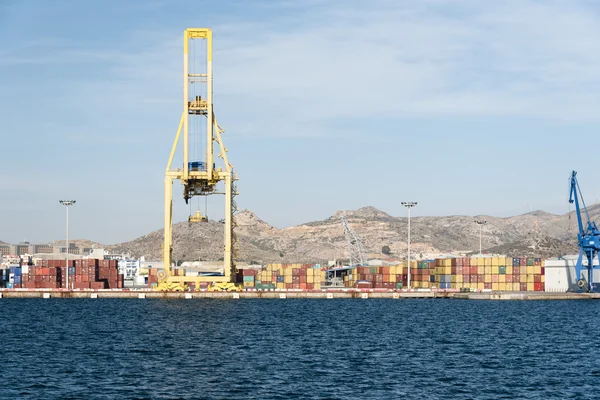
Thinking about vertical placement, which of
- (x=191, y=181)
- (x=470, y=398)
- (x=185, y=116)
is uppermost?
(x=185, y=116)

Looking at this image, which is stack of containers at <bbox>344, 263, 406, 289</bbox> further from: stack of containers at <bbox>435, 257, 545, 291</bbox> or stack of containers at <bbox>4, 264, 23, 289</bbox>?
stack of containers at <bbox>4, 264, 23, 289</bbox>

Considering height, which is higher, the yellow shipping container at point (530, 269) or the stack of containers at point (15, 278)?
the yellow shipping container at point (530, 269)

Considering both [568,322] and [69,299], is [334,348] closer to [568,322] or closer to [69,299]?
[568,322]

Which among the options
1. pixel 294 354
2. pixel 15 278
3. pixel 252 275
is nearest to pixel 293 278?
pixel 252 275

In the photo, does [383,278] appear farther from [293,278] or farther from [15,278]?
[15,278]

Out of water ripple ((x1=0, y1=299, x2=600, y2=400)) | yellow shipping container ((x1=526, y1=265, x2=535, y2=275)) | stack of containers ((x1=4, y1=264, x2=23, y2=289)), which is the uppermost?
yellow shipping container ((x1=526, y1=265, x2=535, y2=275))

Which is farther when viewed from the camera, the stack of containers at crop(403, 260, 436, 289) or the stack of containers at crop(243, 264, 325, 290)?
the stack of containers at crop(403, 260, 436, 289)

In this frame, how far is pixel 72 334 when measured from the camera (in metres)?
71.7

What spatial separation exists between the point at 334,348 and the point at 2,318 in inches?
1625

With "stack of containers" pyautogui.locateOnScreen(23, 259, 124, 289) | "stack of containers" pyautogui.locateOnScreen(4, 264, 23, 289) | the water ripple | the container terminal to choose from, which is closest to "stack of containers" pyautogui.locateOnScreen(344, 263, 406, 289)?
the container terminal

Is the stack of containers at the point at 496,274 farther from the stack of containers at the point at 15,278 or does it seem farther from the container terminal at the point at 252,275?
the stack of containers at the point at 15,278

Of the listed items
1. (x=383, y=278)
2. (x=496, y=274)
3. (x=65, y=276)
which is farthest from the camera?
(x=383, y=278)

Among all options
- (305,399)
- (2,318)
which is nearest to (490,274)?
(2,318)

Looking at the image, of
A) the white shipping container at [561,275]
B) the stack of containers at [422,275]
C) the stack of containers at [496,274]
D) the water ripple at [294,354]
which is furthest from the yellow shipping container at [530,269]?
the water ripple at [294,354]
